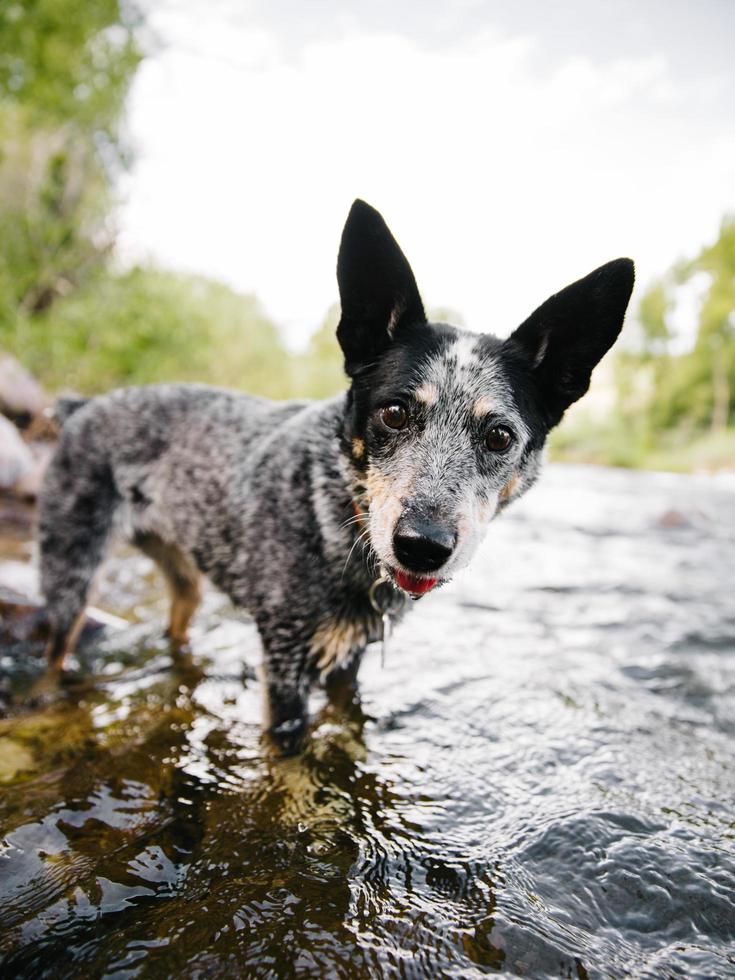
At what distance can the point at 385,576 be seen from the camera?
2494 millimetres

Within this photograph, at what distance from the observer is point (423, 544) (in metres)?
2.15

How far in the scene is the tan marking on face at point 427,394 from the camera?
2.57 meters

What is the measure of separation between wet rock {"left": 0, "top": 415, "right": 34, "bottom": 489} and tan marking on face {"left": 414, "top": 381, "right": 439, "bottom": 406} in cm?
673

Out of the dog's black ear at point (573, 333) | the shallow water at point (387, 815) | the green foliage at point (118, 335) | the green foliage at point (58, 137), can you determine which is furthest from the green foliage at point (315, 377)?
the dog's black ear at point (573, 333)

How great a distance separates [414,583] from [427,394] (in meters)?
→ 0.85

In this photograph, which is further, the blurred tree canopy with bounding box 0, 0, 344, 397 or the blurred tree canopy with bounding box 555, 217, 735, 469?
the blurred tree canopy with bounding box 555, 217, 735, 469

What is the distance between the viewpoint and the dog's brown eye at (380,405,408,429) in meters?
2.59

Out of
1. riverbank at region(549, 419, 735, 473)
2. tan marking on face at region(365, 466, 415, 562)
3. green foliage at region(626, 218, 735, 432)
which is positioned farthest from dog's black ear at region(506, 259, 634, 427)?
green foliage at region(626, 218, 735, 432)

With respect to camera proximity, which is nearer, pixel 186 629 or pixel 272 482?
pixel 272 482

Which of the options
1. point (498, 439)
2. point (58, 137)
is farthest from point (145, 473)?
point (58, 137)

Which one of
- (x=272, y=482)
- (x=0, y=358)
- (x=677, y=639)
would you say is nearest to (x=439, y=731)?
(x=272, y=482)

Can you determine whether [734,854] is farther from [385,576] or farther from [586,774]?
[385,576]

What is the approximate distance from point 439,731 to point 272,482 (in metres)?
1.63

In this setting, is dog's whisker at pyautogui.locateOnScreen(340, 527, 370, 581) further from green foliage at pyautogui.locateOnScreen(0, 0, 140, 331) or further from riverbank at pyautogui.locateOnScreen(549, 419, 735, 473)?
riverbank at pyautogui.locateOnScreen(549, 419, 735, 473)
